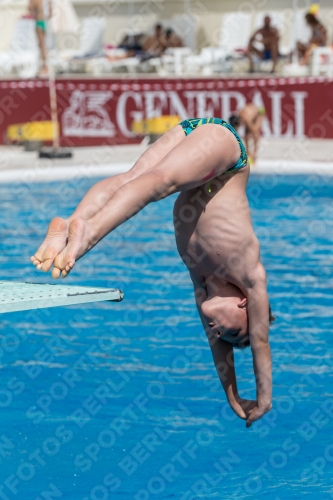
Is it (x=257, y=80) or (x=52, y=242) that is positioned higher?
(x=52, y=242)

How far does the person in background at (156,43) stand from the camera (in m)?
17.7

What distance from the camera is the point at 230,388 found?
14.5 feet

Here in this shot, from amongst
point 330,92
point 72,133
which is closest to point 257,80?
point 330,92

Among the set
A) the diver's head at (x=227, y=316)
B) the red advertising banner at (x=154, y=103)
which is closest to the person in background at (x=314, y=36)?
the red advertising banner at (x=154, y=103)

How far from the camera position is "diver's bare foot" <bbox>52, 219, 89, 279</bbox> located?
3262mm

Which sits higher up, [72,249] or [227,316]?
[72,249]

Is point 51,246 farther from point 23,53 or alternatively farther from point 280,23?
point 23,53

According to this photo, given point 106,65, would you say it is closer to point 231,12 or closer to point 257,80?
point 231,12

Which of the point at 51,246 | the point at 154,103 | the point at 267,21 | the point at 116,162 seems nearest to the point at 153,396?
the point at 51,246

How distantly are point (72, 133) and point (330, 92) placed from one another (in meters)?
4.85

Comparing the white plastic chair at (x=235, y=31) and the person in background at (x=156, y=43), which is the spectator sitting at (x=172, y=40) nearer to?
the person in background at (x=156, y=43)

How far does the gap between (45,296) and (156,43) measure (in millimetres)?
15261

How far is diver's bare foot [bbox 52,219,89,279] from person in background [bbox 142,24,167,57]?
1470 cm

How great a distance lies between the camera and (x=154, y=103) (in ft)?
52.0
